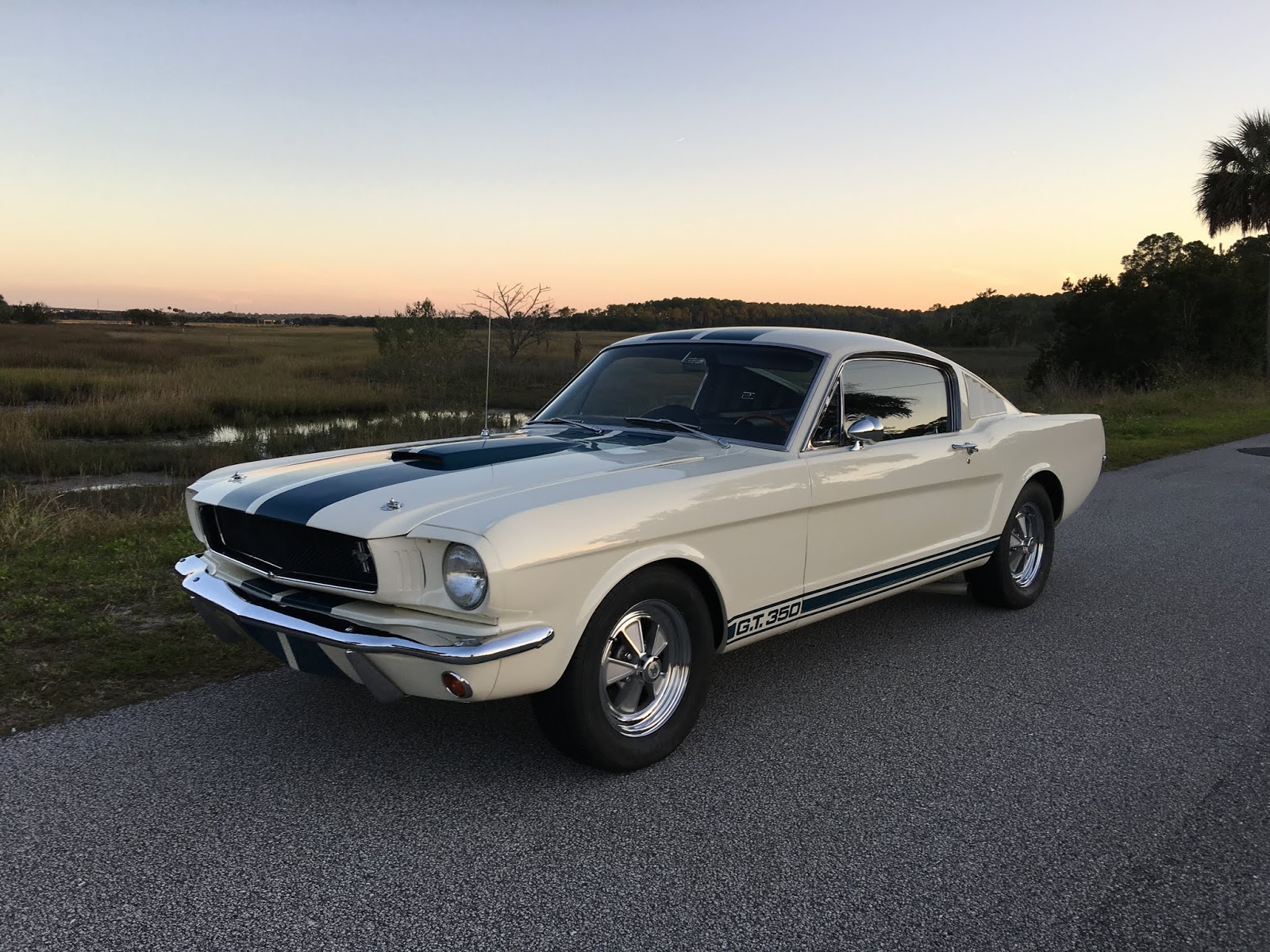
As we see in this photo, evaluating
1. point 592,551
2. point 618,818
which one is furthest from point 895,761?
point 592,551

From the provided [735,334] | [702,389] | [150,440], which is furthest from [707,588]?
[150,440]

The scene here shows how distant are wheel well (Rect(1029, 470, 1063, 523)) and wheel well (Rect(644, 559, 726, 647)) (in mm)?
2837

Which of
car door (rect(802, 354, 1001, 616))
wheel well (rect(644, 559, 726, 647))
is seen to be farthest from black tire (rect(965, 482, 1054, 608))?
wheel well (rect(644, 559, 726, 647))

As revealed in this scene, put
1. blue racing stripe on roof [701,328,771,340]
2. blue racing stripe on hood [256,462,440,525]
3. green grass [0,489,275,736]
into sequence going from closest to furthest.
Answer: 1. blue racing stripe on hood [256,462,440,525]
2. green grass [0,489,275,736]
3. blue racing stripe on roof [701,328,771,340]

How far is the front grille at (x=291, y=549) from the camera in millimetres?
3059

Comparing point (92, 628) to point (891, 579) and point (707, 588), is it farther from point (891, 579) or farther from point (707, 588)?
point (891, 579)

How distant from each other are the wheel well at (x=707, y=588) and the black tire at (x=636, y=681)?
0.14 ft

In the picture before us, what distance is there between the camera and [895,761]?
3.43 m

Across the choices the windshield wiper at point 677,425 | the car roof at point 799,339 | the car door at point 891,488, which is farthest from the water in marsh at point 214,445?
the car door at point 891,488

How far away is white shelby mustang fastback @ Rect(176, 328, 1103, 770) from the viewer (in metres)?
2.90

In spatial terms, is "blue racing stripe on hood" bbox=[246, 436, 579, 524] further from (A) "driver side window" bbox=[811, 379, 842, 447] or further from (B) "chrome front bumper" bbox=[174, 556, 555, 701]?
(A) "driver side window" bbox=[811, 379, 842, 447]

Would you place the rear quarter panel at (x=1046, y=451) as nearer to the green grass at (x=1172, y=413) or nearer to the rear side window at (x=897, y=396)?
the rear side window at (x=897, y=396)

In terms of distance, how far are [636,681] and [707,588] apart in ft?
1.43

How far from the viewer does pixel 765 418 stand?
4152 millimetres
